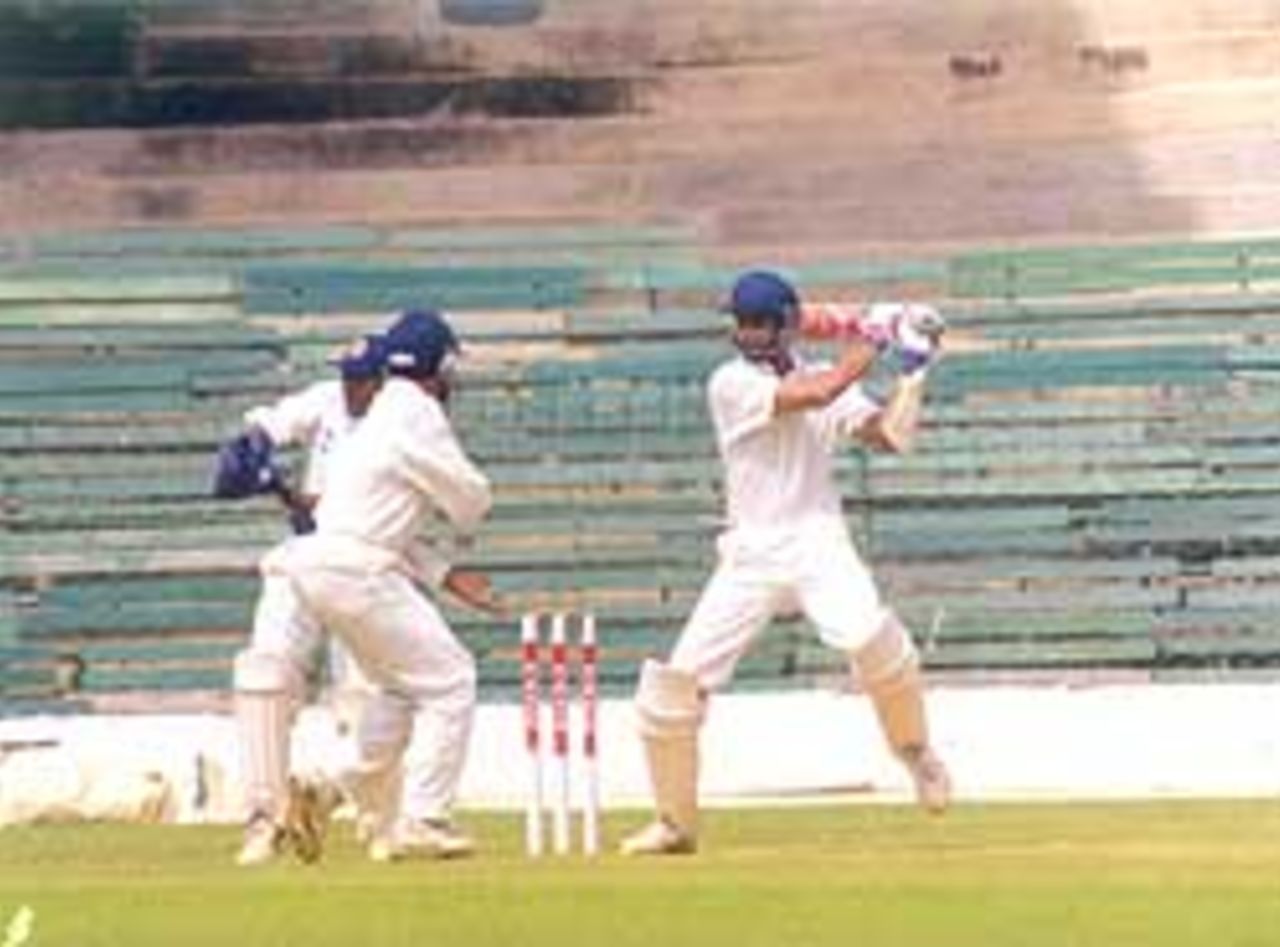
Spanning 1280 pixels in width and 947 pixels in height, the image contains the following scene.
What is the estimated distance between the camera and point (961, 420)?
90.3 feet

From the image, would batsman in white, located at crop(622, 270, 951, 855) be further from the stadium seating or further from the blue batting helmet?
the stadium seating

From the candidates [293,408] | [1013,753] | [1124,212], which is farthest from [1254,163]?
[293,408]

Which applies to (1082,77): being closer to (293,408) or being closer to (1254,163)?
(1254,163)

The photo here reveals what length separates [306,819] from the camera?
1661cm

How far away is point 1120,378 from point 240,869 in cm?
1291

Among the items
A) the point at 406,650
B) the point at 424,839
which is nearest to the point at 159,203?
the point at 406,650

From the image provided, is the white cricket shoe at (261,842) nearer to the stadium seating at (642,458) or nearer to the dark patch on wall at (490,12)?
the stadium seating at (642,458)

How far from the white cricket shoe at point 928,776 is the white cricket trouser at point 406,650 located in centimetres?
163

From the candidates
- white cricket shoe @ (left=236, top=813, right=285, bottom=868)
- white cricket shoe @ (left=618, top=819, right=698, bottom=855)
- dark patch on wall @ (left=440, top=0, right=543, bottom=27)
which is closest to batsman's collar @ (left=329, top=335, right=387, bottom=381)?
Result: white cricket shoe @ (left=236, top=813, right=285, bottom=868)

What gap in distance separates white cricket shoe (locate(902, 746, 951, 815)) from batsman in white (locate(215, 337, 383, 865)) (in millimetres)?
1986

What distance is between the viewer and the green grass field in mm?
11867

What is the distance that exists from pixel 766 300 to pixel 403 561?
1.42 meters

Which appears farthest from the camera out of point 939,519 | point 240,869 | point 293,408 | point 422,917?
point 939,519

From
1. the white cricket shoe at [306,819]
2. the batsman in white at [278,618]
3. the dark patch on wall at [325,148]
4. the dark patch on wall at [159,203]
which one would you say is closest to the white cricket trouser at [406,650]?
the white cricket shoe at [306,819]
